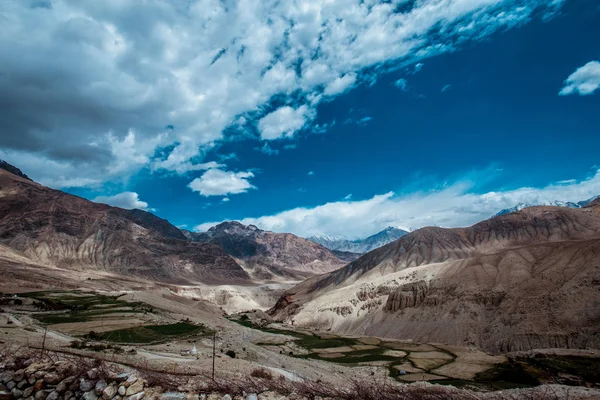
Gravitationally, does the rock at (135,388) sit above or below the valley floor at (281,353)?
above


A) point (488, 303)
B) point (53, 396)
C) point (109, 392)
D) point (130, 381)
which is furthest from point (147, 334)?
point (488, 303)

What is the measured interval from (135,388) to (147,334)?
32044 millimetres

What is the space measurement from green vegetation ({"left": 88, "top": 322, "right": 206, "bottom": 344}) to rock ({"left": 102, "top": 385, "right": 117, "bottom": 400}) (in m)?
25.6

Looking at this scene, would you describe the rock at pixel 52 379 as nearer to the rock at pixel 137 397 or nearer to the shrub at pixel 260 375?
the rock at pixel 137 397

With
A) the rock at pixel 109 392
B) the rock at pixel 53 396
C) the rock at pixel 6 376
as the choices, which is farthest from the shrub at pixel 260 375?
the rock at pixel 6 376

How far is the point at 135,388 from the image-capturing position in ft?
33.8

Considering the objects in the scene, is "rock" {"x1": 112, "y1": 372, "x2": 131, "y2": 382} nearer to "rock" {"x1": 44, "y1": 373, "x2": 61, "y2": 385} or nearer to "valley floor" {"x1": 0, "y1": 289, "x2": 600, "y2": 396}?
"rock" {"x1": 44, "y1": 373, "x2": 61, "y2": 385}

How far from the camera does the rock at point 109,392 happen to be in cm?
1016

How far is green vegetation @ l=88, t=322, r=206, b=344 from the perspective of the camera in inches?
1355

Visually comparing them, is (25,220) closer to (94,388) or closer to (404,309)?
(404,309)

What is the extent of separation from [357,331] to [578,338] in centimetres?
4047

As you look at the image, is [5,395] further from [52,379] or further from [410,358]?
[410,358]

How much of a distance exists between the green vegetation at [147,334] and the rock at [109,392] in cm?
2564

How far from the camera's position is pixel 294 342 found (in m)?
58.2
